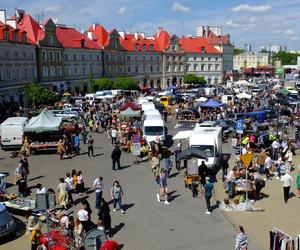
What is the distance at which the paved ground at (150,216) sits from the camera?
1425 centimetres

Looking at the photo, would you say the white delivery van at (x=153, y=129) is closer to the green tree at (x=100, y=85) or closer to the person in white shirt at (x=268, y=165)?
the person in white shirt at (x=268, y=165)

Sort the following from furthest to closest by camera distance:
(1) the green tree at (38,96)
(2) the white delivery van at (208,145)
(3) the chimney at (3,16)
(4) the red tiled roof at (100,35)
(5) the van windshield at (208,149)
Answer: (4) the red tiled roof at (100,35)
(3) the chimney at (3,16)
(1) the green tree at (38,96)
(5) the van windshield at (208,149)
(2) the white delivery van at (208,145)

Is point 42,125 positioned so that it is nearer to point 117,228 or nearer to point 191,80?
point 117,228

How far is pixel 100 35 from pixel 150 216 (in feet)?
222

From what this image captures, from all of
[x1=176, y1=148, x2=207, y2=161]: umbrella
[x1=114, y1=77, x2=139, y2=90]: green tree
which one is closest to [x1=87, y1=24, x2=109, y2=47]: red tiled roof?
[x1=114, y1=77, x2=139, y2=90]: green tree

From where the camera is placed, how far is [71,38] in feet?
236

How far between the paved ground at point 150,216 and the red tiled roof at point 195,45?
252 ft

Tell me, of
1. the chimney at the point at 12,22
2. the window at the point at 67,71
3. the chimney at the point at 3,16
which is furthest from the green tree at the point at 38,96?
the window at the point at 67,71

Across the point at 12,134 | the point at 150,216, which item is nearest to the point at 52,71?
the point at 12,134

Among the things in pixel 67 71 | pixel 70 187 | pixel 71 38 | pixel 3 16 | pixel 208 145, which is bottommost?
pixel 70 187

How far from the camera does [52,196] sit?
51.8 ft

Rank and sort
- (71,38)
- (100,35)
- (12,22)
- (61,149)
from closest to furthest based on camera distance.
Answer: (61,149) → (12,22) → (71,38) → (100,35)

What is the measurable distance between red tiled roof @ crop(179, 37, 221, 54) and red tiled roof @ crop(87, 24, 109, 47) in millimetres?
22413

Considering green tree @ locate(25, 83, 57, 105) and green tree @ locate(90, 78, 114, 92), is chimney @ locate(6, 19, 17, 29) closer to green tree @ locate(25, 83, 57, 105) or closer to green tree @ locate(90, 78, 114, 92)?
green tree @ locate(25, 83, 57, 105)
